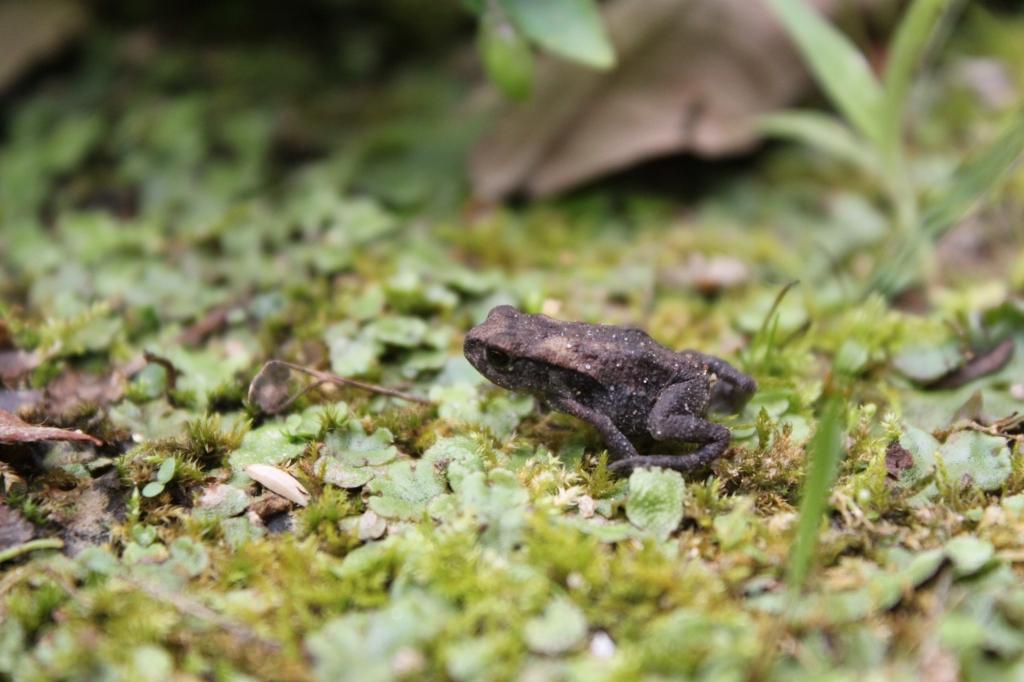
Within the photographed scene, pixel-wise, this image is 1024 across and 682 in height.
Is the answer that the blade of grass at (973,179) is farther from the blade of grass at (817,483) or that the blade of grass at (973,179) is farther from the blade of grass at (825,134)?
the blade of grass at (817,483)

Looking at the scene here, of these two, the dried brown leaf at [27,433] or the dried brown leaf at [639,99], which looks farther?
the dried brown leaf at [639,99]

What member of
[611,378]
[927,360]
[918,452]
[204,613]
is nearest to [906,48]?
[927,360]

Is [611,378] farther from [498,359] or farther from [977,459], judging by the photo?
[977,459]

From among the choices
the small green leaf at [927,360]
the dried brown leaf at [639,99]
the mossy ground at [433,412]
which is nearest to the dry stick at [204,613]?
the mossy ground at [433,412]

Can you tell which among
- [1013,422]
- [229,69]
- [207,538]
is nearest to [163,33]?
[229,69]

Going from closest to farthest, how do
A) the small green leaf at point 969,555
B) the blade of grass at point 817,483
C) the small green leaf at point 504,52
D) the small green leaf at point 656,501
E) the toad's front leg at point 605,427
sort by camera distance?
the blade of grass at point 817,483
the small green leaf at point 969,555
the small green leaf at point 656,501
the toad's front leg at point 605,427
the small green leaf at point 504,52

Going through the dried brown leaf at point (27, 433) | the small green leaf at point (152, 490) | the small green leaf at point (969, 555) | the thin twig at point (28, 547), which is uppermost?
the dried brown leaf at point (27, 433)

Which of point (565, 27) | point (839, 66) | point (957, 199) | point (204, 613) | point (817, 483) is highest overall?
point (565, 27)
